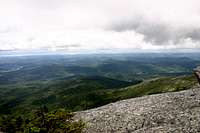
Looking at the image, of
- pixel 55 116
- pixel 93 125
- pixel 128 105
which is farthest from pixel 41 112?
pixel 128 105

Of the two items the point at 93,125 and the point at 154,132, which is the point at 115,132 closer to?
the point at 93,125

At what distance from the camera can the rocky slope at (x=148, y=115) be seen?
46.9 meters

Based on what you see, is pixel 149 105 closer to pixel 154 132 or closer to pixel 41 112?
pixel 154 132

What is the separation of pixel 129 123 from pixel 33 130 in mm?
19796

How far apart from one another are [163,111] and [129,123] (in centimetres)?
678

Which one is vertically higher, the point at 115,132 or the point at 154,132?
the point at 154,132

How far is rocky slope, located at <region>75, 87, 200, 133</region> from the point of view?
154ft

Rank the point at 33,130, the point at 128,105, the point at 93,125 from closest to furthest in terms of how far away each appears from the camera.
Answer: the point at 33,130
the point at 93,125
the point at 128,105

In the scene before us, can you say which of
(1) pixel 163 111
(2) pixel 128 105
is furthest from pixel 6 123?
(1) pixel 163 111

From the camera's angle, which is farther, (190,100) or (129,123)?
(190,100)

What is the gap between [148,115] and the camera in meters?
52.8

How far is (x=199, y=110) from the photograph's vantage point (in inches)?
1923

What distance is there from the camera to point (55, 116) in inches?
1852

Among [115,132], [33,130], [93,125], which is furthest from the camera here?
[93,125]
